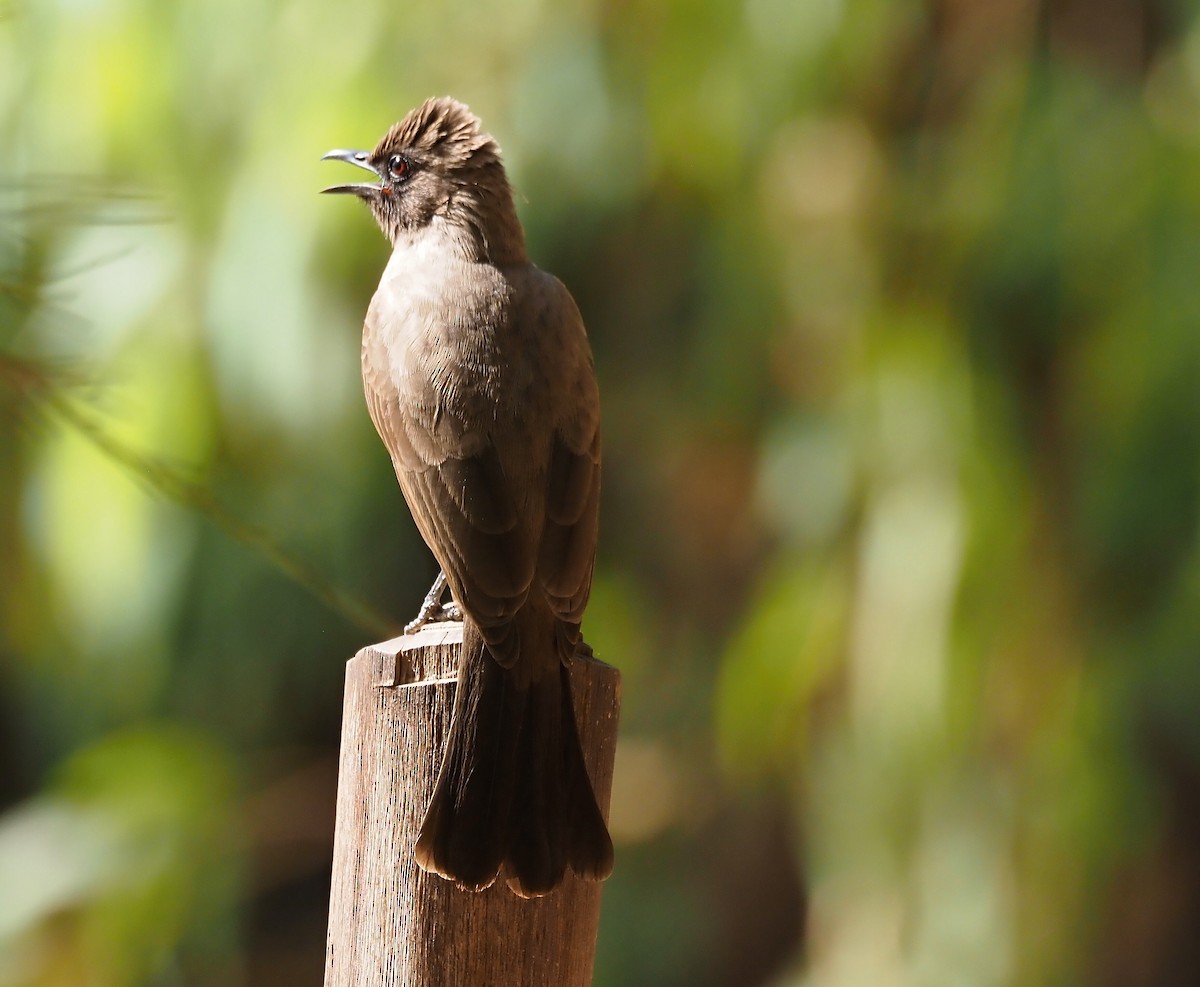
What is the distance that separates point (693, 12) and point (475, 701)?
2.98 m

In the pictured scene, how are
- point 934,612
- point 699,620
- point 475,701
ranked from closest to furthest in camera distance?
point 475,701 < point 934,612 < point 699,620

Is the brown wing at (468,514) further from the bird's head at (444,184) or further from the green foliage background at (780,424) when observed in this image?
the green foliage background at (780,424)

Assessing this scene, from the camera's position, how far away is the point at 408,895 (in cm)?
204

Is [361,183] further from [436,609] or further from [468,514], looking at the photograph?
[468,514]

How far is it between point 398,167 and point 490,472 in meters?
1.05

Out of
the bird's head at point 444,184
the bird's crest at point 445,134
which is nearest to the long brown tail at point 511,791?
the bird's head at point 444,184

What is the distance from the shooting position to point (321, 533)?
14.8 feet

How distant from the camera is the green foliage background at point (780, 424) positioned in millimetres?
4281

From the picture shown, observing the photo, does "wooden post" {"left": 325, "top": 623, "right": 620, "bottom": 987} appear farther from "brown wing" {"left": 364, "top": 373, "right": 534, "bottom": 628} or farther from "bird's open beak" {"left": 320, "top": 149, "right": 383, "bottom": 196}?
"bird's open beak" {"left": 320, "top": 149, "right": 383, "bottom": 196}

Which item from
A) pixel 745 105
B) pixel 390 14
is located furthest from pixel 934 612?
pixel 390 14

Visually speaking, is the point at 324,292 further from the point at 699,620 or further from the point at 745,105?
the point at 699,620

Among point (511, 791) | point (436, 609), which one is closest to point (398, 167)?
point (436, 609)

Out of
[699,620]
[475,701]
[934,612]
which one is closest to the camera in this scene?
[475,701]

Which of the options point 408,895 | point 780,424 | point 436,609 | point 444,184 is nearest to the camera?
point 408,895
